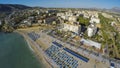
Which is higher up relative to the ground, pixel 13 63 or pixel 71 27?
pixel 71 27

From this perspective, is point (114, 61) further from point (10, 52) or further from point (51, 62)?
point (10, 52)

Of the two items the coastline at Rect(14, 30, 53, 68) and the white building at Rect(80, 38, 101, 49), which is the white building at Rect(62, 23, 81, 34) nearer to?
the white building at Rect(80, 38, 101, 49)

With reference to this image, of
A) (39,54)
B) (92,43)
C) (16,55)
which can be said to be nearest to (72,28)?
(92,43)

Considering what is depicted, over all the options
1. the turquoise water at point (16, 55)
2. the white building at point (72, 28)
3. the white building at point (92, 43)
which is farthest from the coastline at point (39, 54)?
the white building at point (72, 28)

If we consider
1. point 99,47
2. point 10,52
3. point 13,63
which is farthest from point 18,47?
point 99,47

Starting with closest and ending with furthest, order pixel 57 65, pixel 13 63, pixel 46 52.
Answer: pixel 57 65 → pixel 13 63 → pixel 46 52

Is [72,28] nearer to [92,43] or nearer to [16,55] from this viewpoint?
[92,43]

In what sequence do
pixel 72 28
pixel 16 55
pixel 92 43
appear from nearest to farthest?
pixel 16 55 < pixel 92 43 < pixel 72 28

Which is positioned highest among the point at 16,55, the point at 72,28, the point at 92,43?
the point at 72,28
